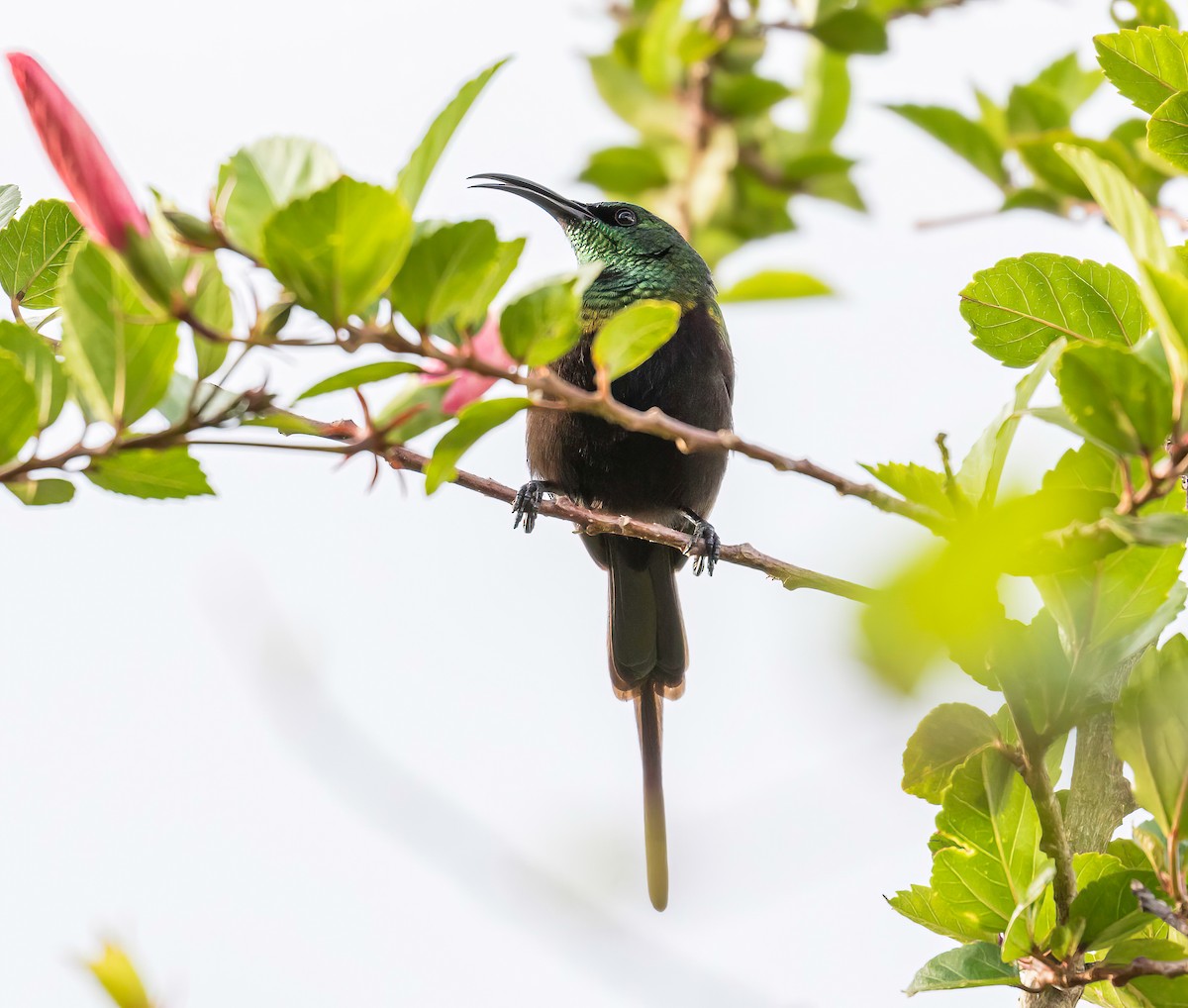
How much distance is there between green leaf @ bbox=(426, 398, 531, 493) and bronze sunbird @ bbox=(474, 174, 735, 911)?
2.28 m

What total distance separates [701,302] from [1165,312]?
3258 millimetres

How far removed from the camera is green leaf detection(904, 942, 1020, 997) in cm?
195

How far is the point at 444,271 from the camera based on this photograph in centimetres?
152

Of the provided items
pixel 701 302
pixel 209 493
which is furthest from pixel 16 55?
pixel 701 302

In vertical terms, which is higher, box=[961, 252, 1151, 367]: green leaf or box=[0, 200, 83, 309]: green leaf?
Answer: box=[961, 252, 1151, 367]: green leaf

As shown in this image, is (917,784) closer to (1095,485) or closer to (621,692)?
(1095,485)

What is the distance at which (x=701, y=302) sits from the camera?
15.3ft

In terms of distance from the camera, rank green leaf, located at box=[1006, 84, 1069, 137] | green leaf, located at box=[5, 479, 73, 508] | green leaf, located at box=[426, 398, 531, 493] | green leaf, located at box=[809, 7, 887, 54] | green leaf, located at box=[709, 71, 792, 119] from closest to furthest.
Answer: green leaf, located at box=[426, 398, 531, 493], green leaf, located at box=[5, 479, 73, 508], green leaf, located at box=[1006, 84, 1069, 137], green leaf, located at box=[809, 7, 887, 54], green leaf, located at box=[709, 71, 792, 119]

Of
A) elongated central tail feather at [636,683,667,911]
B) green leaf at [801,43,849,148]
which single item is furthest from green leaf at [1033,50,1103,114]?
elongated central tail feather at [636,683,667,911]

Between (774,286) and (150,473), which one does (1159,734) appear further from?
(150,473)

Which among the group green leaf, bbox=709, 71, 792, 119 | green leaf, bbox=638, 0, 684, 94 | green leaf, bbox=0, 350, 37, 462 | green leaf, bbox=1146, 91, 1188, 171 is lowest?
green leaf, bbox=0, 350, 37, 462

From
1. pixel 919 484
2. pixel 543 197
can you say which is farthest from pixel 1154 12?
pixel 543 197

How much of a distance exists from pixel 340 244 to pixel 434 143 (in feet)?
0.62

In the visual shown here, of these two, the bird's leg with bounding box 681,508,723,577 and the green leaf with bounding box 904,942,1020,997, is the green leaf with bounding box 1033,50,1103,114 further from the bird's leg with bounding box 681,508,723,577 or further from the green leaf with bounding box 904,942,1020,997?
the green leaf with bounding box 904,942,1020,997
